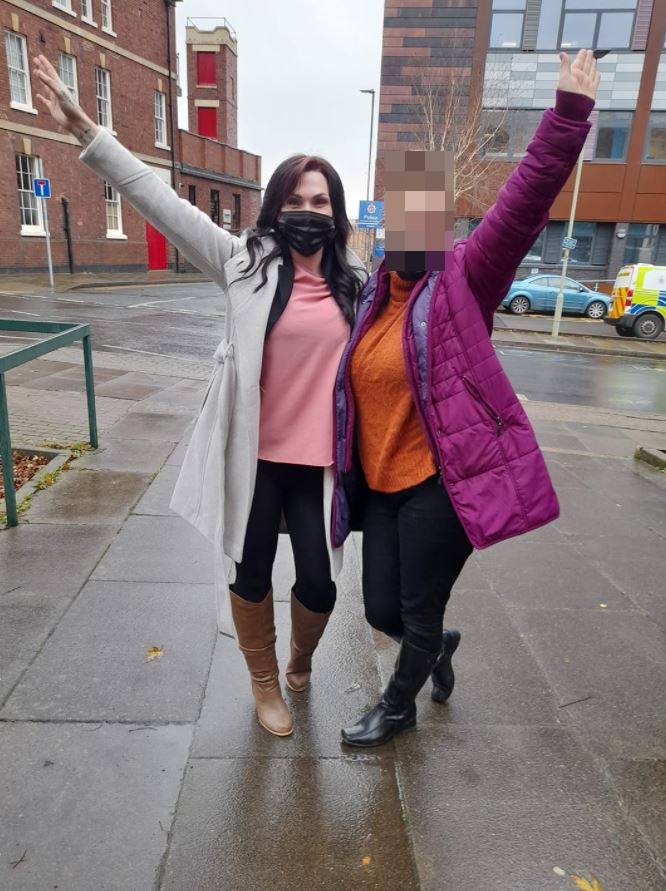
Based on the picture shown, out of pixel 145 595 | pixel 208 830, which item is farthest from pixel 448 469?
pixel 145 595

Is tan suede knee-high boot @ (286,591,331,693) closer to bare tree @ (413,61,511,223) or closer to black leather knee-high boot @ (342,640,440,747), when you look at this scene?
black leather knee-high boot @ (342,640,440,747)

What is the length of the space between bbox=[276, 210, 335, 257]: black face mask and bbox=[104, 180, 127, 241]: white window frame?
89.7 ft

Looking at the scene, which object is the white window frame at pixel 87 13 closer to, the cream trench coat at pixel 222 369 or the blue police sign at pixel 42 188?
the blue police sign at pixel 42 188

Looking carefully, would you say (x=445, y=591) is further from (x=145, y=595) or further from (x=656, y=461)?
(x=656, y=461)

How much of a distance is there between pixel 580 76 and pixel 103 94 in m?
29.2

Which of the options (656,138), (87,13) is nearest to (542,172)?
(87,13)

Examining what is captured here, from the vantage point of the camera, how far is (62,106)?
2.03 meters

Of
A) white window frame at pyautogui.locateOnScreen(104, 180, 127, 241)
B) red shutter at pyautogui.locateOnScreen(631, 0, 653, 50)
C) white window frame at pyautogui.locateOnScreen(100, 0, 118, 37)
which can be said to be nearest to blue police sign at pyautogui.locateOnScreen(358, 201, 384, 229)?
white window frame at pyautogui.locateOnScreen(104, 180, 127, 241)

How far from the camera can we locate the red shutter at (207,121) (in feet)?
129

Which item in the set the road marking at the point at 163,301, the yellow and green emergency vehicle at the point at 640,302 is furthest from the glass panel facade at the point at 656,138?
the road marking at the point at 163,301

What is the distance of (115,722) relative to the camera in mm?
2359

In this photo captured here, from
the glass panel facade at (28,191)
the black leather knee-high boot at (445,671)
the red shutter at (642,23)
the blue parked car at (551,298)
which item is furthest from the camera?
the red shutter at (642,23)

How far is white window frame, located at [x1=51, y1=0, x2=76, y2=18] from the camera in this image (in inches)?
895

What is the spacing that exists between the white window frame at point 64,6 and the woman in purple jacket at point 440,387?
1067 inches
